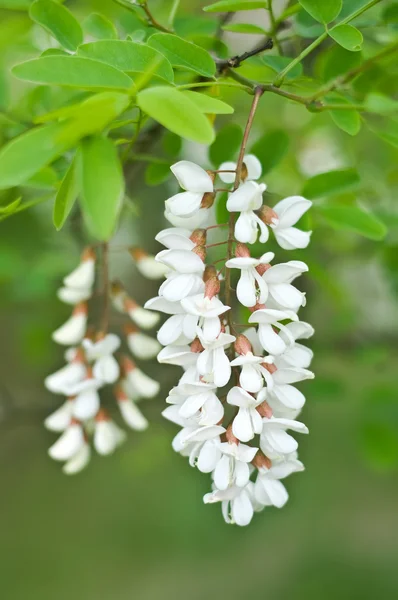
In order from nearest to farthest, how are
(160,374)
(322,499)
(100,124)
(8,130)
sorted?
(100,124), (8,130), (160,374), (322,499)

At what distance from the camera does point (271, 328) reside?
→ 17.9 inches

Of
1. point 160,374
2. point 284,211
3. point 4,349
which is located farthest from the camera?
point 4,349

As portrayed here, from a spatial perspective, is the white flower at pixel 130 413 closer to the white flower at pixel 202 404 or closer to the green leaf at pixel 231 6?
the white flower at pixel 202 404

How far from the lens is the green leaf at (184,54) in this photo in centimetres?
47

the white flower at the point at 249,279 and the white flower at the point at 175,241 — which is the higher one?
the white flower at the point at 175,241

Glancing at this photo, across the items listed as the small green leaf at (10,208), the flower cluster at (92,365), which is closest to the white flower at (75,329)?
the flower cluster at (92,365)

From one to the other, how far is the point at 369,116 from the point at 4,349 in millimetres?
1167

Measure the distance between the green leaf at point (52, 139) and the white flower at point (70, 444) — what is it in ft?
1.45

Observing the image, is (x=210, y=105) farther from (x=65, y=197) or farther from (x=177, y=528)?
(x=177, y=528)

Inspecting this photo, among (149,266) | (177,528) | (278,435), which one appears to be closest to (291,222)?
(278,435)

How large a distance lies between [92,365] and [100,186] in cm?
43

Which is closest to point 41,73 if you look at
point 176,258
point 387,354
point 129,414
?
point 176,258

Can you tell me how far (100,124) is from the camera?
14.0 inches

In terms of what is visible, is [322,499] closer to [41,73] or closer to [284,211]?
[284,211]
